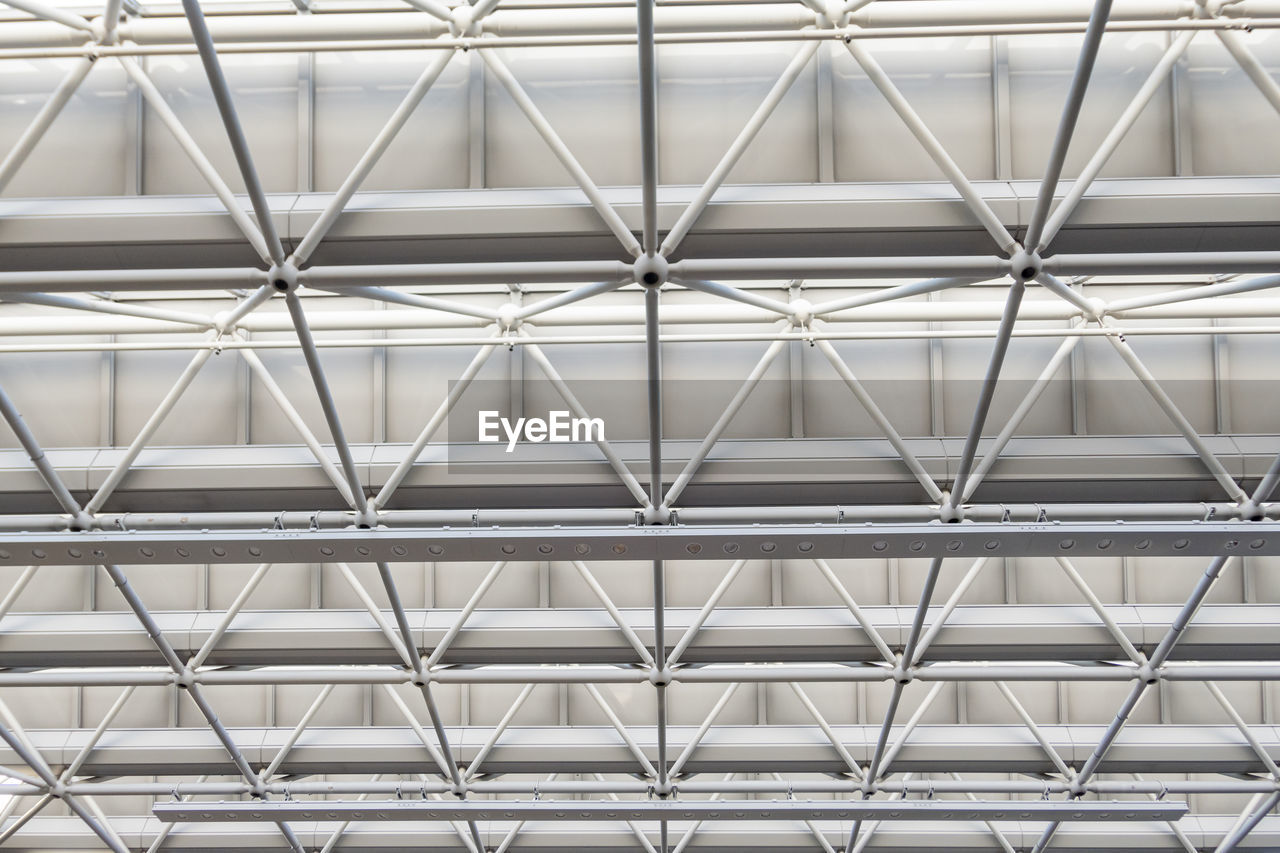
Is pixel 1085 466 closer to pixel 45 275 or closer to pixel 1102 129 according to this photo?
pixel 1102 129

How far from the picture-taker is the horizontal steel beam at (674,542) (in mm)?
18203

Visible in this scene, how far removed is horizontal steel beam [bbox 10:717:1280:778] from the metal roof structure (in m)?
0.11

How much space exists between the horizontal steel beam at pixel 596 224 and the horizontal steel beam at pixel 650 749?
49.4ft

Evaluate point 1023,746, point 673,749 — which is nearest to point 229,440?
point 673,749

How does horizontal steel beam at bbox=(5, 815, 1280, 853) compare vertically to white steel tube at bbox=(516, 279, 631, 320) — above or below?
below

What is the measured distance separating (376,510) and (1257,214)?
13.6m

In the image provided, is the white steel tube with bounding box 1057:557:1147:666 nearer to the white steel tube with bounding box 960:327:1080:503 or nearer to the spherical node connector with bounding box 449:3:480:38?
the white steel tube with bounding box 960:327:1080:503

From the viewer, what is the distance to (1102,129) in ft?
52.2

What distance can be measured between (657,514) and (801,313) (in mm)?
3991

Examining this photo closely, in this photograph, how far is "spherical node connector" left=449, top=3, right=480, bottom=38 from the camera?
14875 millimetres

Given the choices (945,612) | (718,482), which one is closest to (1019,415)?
(718,482)

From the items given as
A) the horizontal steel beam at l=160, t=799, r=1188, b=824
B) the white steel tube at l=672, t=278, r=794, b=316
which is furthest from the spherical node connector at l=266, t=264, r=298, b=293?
the horizontal steel beam at l=160, t=799, r=1188, b=824

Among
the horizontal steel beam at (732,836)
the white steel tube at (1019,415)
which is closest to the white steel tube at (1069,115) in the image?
the white steel tube at (1019,415)

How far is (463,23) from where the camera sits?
14.9m
